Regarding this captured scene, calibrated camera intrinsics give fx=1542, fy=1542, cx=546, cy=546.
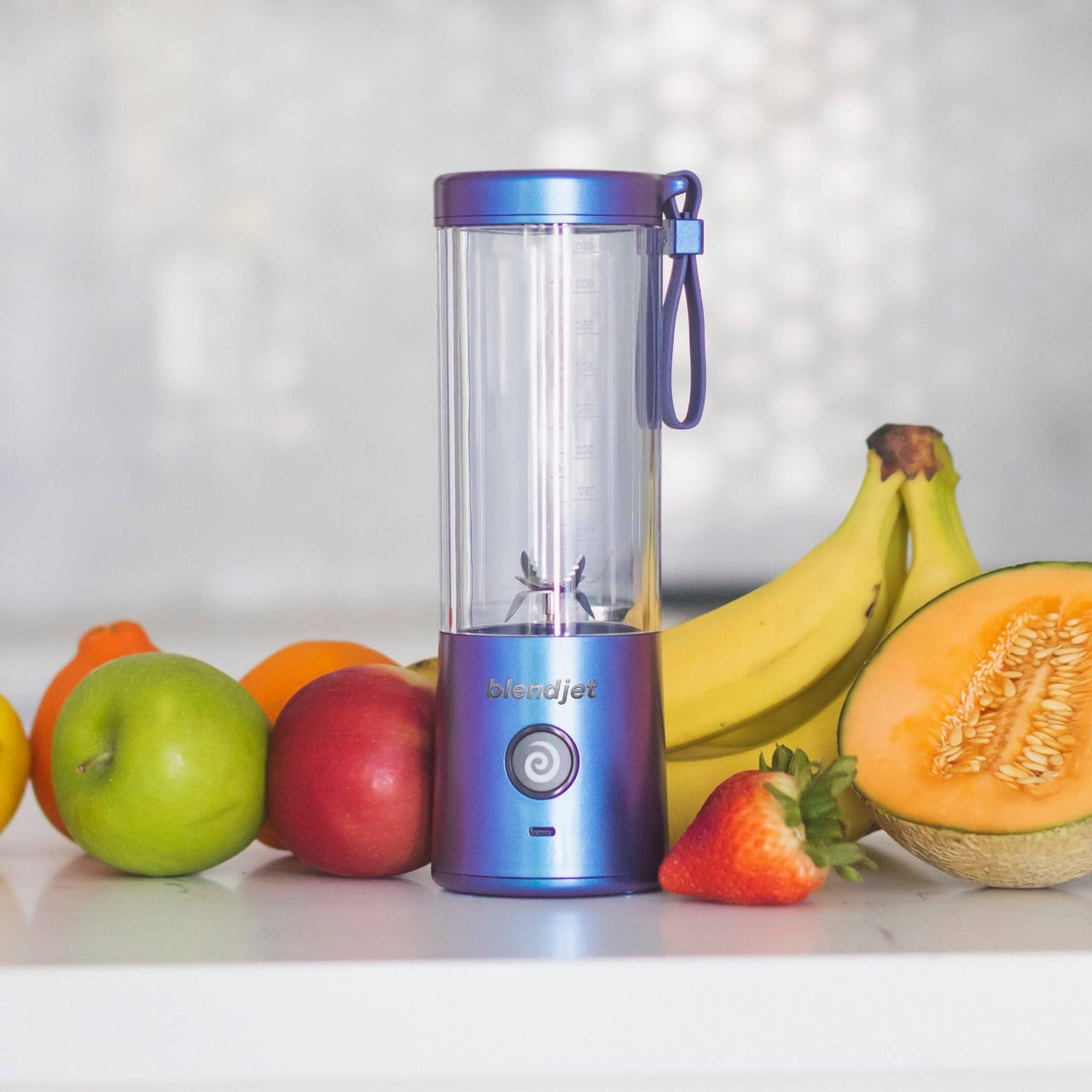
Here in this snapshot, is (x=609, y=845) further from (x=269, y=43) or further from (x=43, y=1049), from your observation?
(x=269, y=43)

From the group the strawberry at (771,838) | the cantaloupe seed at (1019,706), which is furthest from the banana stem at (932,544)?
the strawberry at (771,838)

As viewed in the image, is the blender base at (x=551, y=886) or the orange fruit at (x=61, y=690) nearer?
the blender base at (x=551, y=886)

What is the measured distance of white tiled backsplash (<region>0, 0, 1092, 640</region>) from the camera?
101 inches

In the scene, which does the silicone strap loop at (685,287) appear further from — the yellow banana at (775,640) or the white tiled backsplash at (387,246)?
the white tiled backsplash at (387,246)

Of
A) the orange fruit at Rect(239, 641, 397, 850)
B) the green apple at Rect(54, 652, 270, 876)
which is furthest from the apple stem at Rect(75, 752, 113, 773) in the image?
the orange fruit at Rect(239, 641, 397, 850)

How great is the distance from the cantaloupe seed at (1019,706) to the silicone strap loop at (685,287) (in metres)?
0.18

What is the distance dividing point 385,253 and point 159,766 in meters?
1.98

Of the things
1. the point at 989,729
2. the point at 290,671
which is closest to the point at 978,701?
the point at 989,729

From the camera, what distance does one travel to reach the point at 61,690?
2.82 feet

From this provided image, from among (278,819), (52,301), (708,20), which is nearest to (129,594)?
(52,301)

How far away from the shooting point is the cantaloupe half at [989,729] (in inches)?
26.4

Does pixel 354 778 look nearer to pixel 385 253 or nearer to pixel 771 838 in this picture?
pixel 771 838

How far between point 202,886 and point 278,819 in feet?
0.15

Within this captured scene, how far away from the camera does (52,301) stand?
102 inches
